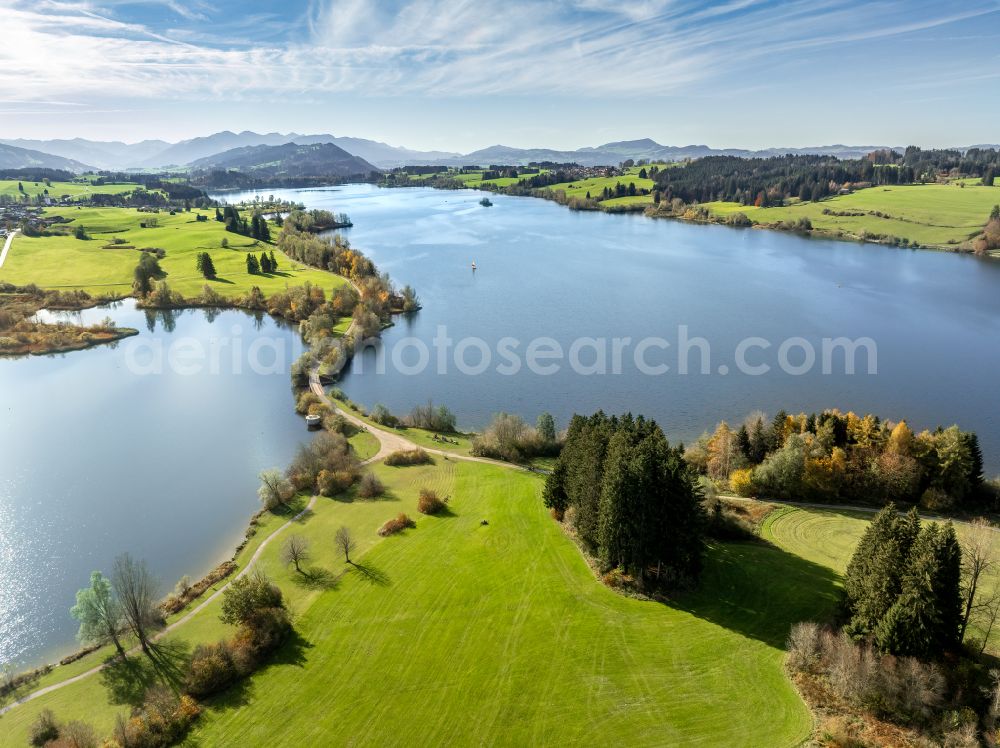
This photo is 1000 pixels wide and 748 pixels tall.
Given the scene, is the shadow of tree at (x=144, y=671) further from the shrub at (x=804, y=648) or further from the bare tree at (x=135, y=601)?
the shrub at (x=804, y=648)

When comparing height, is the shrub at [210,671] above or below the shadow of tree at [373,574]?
above

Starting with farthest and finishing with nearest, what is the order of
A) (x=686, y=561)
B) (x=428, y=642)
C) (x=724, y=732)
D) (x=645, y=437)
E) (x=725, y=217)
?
(x=725, y=217) → (x=645, y=437) → (x=686, y=561) → (x=428, y=642) → (x=724, y=732)

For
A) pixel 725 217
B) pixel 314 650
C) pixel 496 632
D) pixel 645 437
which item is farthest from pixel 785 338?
pixel 725 217

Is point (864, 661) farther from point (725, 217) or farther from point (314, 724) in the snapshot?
point (725, 217)

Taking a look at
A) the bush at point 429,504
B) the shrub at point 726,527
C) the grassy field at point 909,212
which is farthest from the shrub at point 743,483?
the grassy field at point 909,212

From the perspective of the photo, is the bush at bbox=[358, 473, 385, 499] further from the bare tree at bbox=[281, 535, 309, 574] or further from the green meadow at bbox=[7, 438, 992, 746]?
the bare tree at bbox=[281, 535, 309, 574]

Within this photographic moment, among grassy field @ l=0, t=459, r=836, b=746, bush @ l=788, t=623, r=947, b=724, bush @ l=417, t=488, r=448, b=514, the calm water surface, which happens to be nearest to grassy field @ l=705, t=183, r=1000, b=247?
the calm water surface
